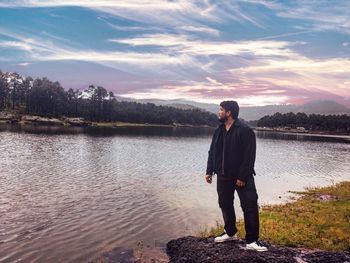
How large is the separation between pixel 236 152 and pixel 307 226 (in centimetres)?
940

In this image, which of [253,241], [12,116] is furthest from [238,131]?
[12,116]

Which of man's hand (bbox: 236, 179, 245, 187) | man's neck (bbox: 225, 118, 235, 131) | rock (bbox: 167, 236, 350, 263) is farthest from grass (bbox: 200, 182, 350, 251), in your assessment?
man's neck (bbox: 225, 118, 235, 131)

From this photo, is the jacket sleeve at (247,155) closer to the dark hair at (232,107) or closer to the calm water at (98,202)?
the dark hair at (232,107)

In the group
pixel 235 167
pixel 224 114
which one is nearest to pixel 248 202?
pixel 235 167

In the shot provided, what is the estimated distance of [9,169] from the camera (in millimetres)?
42406

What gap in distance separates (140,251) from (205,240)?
3.96 m

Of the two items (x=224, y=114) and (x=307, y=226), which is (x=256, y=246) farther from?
(x=307, y=226)

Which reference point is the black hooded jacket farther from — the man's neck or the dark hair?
the dark hair

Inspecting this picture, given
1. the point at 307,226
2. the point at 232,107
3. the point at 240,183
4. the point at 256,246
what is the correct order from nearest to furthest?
the point at 240,183
the point at 256,246
the point at 232,107
the point at 307,226

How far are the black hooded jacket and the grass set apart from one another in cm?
517

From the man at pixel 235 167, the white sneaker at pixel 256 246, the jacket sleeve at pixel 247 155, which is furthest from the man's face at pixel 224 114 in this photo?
the white sneaker at pixel 256 246

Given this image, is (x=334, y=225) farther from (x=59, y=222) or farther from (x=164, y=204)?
(x=59, y=222)

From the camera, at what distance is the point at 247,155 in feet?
42.2

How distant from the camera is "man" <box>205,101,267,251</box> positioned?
12.9 m
